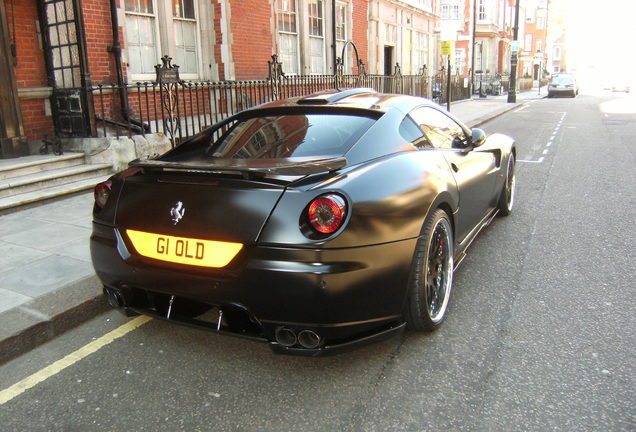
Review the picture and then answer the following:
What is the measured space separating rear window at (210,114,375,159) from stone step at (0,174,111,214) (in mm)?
3780

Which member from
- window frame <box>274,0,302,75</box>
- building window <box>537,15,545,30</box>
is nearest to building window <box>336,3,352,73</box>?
window frame <box>274,0,302,75</box>

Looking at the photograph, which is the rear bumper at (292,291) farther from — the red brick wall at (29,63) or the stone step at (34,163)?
the red brick wall at (29,63)

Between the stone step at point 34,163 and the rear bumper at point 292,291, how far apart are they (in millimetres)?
4822

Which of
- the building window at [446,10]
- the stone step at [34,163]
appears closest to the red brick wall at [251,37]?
the stone step at [34,163]

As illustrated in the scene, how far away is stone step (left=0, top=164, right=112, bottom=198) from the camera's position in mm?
6426

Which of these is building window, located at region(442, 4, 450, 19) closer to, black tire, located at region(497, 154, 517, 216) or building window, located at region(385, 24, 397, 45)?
building window, located at region(385, 24, 397, 45)

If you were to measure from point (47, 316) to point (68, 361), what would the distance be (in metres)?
0.46

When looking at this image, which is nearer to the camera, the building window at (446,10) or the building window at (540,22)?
the building window at (446,10)

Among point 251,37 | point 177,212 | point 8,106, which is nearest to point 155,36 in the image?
point 251,37

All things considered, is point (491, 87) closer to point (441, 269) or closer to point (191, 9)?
point (191, 9)

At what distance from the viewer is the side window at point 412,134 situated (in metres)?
3.50

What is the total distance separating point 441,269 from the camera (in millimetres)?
A: 3387

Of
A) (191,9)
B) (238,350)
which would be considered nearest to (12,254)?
(238,350)

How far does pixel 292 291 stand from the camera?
96.6 inches
